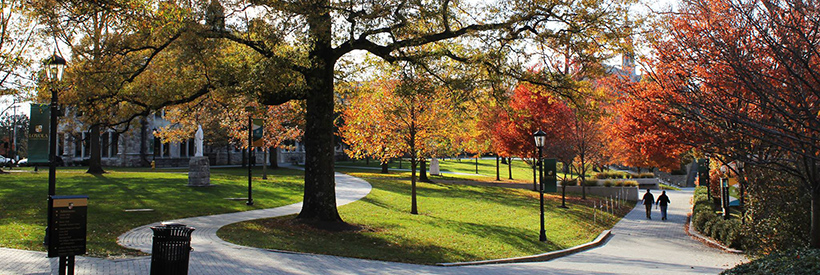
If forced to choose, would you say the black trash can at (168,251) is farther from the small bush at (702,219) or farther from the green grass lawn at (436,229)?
the small bush at (702,219)

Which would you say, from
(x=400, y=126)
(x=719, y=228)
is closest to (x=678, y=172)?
(x=719, y=228)

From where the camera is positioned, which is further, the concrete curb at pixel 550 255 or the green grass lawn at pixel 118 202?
the concrete curb at pixel 550 255

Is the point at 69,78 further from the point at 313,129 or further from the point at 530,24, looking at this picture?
the point at 530,24

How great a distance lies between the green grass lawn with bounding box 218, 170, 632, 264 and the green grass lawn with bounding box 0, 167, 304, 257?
2815 millimetres

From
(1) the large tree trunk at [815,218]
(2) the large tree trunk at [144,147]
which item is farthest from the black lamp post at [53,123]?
(2) the large tree trunk at [144,147]

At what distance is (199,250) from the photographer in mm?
11414

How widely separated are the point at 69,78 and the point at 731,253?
61.7 feet

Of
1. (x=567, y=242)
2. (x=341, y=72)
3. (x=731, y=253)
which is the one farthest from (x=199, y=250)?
(x=731, y=253)

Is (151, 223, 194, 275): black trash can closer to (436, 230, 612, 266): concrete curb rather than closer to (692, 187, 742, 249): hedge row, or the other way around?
(436, 230, 612, 266): concrete curb

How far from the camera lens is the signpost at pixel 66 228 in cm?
757

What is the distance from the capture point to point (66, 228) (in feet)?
25.3

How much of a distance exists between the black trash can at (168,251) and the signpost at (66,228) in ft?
3.18

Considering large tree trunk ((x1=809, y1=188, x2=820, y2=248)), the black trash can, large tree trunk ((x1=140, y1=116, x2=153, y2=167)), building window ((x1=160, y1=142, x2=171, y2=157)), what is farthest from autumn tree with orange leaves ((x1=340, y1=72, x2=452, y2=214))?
building window ((x1=160, y1=142, x2=171, y2=157))

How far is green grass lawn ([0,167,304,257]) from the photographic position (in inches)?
481
